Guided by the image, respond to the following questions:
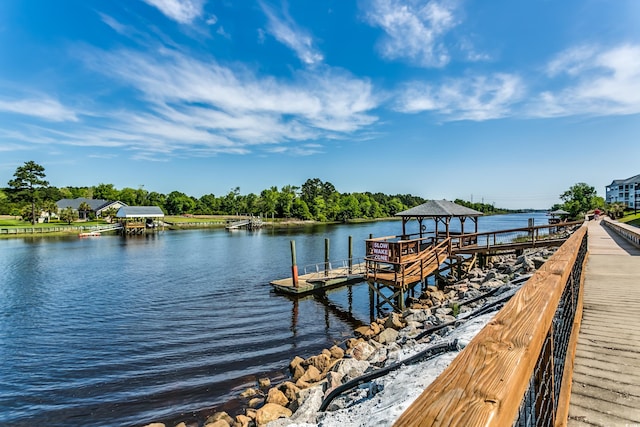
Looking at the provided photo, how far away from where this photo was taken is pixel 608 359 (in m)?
3.20

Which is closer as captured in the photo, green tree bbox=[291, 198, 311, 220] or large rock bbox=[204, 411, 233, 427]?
large rock bbox=[204, 411, 233, 427]

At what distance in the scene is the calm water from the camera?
29.3ft

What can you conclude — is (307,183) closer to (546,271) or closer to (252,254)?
(252,254)

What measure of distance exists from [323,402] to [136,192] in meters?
122

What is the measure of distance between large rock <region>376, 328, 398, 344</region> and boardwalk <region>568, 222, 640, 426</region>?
558 cm

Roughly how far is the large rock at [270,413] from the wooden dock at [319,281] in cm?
1075

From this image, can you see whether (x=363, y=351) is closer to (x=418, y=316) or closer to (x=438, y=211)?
(x=418, y=316)

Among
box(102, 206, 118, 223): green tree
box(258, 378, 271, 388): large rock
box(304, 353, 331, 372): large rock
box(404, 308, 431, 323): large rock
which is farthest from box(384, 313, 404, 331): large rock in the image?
box(102, 206, 118, 223): green tree

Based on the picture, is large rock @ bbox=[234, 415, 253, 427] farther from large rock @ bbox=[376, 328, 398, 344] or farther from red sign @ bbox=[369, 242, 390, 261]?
red sign @ bbox=[369, 242, 390, 261]

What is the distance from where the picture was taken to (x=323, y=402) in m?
6.32

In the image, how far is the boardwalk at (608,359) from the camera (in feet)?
8.02

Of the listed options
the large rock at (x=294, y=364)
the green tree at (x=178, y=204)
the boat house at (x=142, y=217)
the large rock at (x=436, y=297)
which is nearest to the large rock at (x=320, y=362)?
the large rock at (x=294, y=364)

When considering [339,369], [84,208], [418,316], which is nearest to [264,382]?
[339,369]

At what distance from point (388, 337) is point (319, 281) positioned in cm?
863
